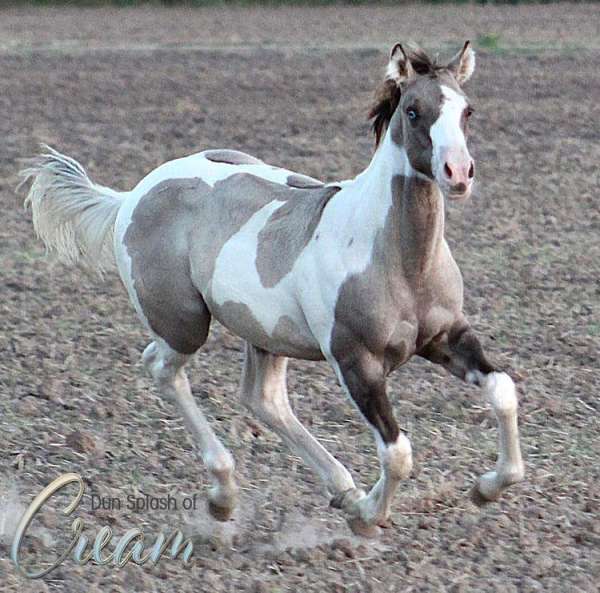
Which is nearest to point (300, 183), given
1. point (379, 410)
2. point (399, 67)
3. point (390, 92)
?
point (390, 92)

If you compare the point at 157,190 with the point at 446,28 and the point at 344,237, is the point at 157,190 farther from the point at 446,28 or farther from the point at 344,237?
the point at 446,28

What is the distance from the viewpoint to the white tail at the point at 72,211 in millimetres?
5918

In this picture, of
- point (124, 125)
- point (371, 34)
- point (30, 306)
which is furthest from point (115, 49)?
point (30, 306)

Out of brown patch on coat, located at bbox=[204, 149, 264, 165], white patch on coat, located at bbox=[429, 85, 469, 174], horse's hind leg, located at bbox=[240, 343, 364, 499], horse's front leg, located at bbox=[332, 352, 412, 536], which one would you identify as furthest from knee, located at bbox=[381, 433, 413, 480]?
brown patch on coat, located at bbox=[204, 149, 264, 165]

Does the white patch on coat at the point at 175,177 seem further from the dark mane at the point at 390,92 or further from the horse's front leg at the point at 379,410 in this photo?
the horse's front leg at the point at 379,410

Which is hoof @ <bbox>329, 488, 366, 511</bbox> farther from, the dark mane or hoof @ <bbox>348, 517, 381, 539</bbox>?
the dark mane

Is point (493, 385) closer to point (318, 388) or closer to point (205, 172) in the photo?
point (205, 172)

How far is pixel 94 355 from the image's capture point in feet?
23.3

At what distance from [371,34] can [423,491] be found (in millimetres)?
17306

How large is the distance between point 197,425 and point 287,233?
3.00 feet

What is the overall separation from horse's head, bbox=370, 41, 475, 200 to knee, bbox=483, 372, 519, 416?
698mm

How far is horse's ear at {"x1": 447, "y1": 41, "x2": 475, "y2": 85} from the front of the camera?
4699mm

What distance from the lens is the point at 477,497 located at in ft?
16.0

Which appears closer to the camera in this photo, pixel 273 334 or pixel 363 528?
pixel 363 528
